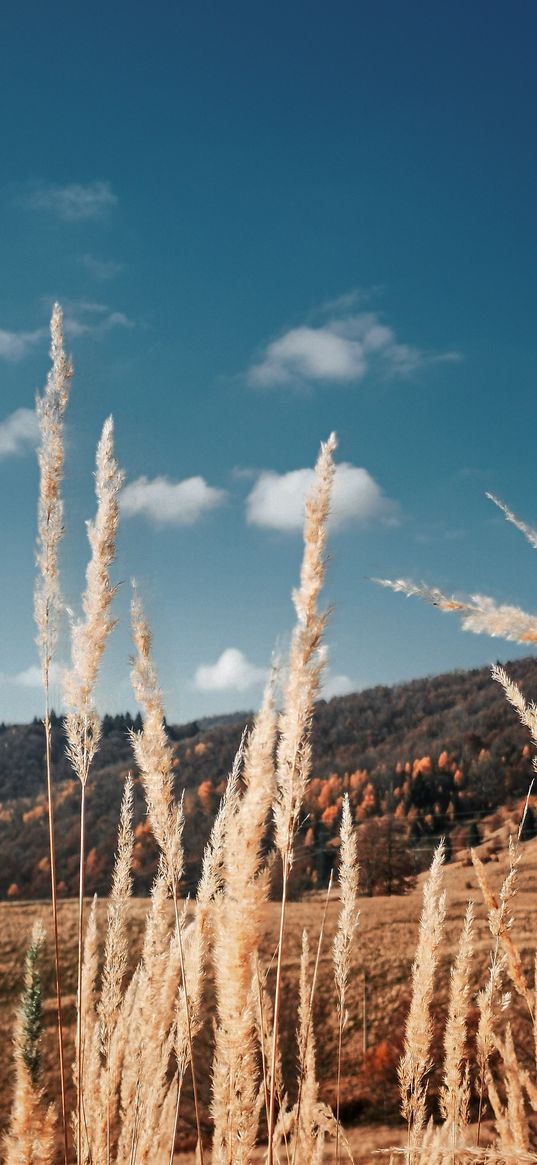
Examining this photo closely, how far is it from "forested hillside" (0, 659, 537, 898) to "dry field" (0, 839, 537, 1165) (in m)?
1.48

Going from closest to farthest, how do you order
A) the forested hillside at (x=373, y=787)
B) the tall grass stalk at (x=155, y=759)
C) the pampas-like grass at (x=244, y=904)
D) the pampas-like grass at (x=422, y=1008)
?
the pampas-like grass at (x=244, y=904) < the tall grass stalk at (x=155, y=759) < the pampas-like grass at (x=422, y=1008) < the forested hillside at (x=373, y=787)

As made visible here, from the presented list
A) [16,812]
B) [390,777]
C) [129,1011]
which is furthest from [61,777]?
[129,1011]

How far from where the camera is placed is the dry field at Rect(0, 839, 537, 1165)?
32.1 ft

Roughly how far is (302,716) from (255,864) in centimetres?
29

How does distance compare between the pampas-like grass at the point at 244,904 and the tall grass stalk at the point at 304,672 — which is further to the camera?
the tall grass stalk at the point at 304,672

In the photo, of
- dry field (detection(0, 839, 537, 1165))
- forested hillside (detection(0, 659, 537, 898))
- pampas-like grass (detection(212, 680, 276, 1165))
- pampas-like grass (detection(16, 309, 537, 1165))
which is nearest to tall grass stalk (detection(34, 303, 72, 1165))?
pampas-like grass (detection(16, 309, 537, 1165))

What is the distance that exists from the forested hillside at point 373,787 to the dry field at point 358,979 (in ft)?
4.84

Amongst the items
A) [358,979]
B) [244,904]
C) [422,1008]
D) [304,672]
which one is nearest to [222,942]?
[244,904]

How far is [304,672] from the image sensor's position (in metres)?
1.47

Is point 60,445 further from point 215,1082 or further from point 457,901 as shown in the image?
point 457,901

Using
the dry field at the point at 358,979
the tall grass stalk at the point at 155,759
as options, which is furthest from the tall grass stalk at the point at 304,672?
the dry field at the point at 358,979

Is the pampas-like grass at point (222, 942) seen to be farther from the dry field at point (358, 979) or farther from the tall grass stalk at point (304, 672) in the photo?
the dry field at point (358, 979)

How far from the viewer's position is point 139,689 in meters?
1.86

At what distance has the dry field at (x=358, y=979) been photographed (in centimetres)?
978
